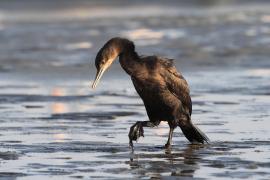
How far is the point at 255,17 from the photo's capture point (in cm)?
3300

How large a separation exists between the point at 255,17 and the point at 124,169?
23288mm

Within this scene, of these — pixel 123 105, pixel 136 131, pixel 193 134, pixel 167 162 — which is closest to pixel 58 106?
pixel 123 105

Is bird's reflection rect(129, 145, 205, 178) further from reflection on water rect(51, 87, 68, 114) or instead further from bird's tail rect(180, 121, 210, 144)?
reflection on water rect(51, 87, 68, 114)

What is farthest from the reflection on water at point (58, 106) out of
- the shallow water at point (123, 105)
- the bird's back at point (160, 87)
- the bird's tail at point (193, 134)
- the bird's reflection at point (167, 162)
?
the bird's reflection at point (167, 162)

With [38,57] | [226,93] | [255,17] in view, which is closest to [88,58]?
[38,57]

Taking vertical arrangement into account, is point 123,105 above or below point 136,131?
above

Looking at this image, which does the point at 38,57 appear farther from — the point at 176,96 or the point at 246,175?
the point at 246,175

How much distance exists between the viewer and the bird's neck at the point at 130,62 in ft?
37.6

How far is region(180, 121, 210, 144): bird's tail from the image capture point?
11.8m

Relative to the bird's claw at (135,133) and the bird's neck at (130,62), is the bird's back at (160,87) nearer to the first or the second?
the bird's neck at (130,62)

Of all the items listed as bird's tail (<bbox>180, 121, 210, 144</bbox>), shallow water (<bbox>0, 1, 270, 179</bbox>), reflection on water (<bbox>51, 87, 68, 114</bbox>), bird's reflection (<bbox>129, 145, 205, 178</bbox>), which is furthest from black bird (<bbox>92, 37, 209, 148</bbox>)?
reflection on water (<bbox>51, 87, 68, 114</bbox>)

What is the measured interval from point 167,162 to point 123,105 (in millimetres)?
4843

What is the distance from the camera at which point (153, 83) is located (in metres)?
11.5

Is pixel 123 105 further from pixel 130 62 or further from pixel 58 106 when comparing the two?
pixel 130 62
